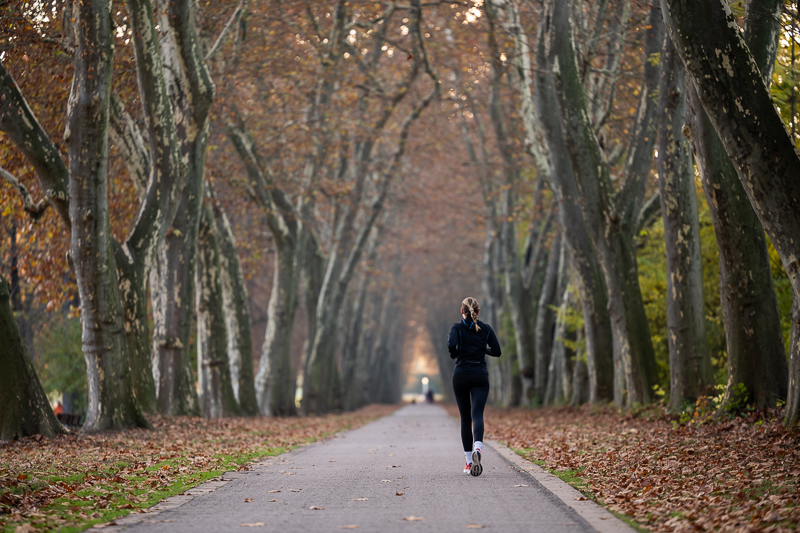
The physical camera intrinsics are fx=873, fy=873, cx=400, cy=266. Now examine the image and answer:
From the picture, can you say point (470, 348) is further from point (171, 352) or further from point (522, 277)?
point (522, 277)

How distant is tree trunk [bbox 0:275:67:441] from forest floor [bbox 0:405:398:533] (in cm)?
28

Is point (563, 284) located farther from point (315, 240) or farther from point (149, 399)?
point (149, 399)

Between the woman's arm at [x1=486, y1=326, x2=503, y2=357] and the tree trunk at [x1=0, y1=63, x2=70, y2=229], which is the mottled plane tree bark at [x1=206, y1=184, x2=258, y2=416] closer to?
the tree trunk at [x1=0, y1=63, x2=70, y2=229]

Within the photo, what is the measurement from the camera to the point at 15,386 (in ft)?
38.0

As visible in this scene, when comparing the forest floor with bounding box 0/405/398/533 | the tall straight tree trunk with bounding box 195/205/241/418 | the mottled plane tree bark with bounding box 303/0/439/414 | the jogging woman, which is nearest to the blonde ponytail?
the jogging woman

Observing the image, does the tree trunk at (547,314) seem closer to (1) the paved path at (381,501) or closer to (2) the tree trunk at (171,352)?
(2) the tree trunk at (171,352)

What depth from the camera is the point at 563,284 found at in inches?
1068

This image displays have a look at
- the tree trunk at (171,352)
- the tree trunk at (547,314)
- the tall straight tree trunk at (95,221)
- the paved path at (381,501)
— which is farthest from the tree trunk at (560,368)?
the paved path at (381,501)

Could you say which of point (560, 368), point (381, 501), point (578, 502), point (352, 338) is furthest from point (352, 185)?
point (578, 502)

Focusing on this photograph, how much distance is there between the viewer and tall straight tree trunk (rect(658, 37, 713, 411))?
1441 cm

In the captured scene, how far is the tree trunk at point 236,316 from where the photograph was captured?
71.8ft

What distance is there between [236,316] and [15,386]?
10.8 meters

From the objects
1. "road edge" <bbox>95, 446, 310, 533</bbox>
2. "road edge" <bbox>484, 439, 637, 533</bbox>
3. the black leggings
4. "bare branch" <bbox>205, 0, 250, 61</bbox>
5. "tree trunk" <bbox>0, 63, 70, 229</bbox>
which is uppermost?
"bare branch" <bbox>205, 0, 250, 61</bbox>

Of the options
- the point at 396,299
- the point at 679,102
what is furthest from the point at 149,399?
the point at 396,299
